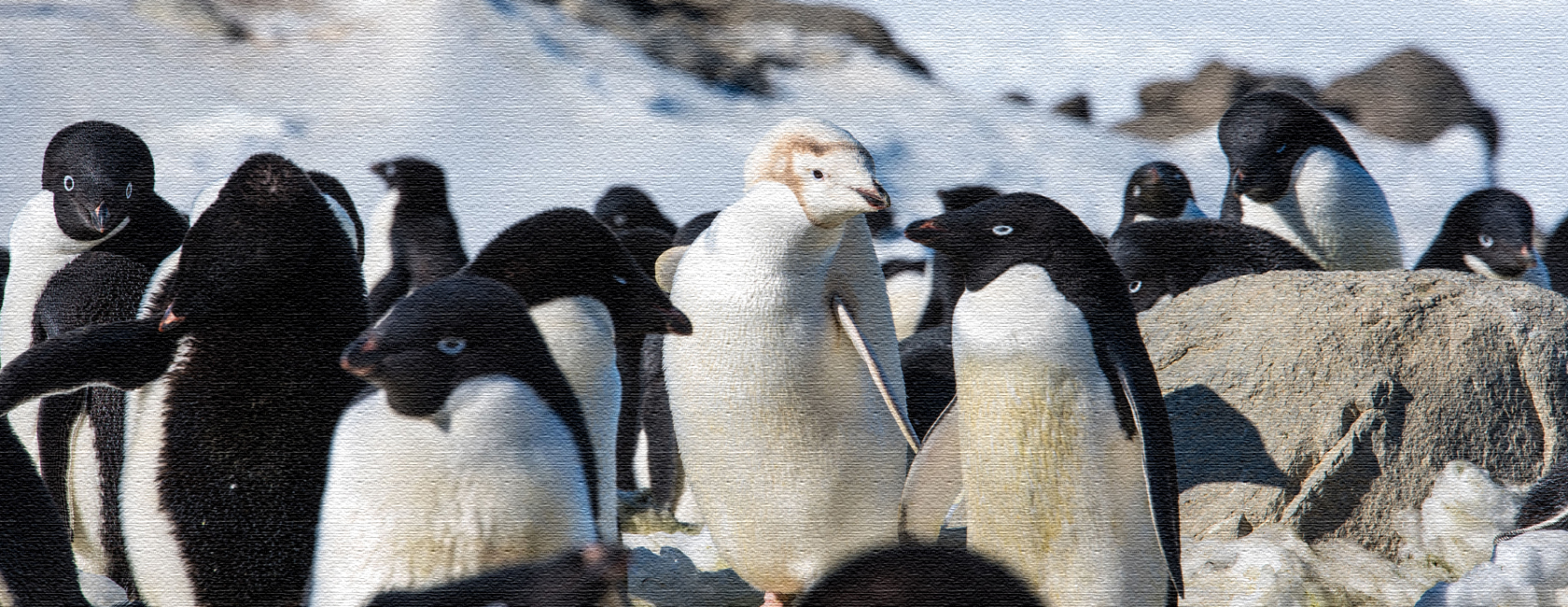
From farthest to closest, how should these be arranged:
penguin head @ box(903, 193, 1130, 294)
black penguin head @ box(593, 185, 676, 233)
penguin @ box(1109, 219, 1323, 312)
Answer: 1. black penguin head @ box(593, 185, 676, 233)
2. penguin @ box(1109, 219, 1323, 312)
3. penguin head @ box(903, 193, 1130, 294)

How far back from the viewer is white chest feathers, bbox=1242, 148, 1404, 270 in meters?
3.28

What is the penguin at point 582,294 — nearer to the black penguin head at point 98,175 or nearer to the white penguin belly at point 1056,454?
the white penguin belly at point 1056,454

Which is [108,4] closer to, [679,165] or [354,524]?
[679,165]

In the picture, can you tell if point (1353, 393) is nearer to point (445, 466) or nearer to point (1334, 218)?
point (1334, 218)

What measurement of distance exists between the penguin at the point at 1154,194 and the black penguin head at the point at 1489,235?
77 cm

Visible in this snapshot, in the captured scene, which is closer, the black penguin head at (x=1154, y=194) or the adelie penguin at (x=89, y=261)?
the adelie penguin at (x=89, y=261)

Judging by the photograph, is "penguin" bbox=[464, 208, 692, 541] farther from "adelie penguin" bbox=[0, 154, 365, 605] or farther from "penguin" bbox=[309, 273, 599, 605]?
"penguin" bbox=[309, 273, 599, 605]

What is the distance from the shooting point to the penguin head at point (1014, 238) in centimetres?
176

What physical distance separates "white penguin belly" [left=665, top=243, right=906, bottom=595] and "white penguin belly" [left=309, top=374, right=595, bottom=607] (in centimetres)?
75

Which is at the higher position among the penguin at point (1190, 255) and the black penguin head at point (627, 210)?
the penguin at point (1190, 255)

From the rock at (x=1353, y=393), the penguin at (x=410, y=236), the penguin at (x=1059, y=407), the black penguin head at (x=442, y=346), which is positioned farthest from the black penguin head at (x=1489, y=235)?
the black penguin head at (x=442, y=346)

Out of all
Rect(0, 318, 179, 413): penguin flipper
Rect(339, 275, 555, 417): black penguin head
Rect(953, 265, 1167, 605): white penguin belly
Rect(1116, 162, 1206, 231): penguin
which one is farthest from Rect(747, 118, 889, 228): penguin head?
Rect(1116, 162, 1206, 231): penguin

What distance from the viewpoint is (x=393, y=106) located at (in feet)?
10.3

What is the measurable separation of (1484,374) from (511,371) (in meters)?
1.94
